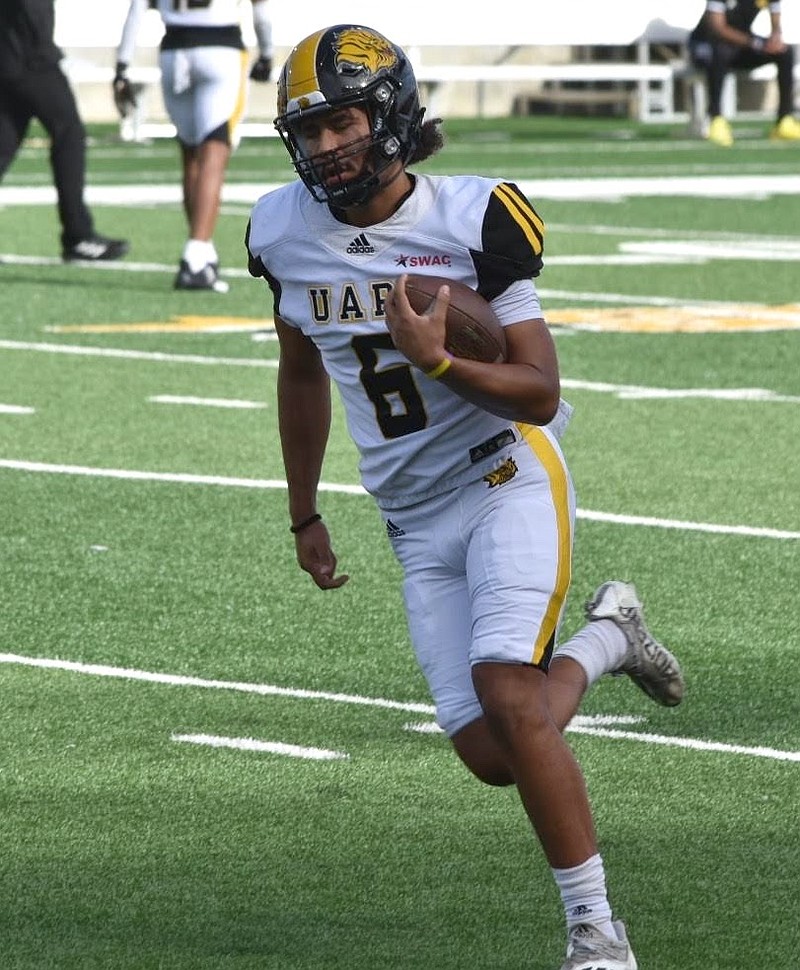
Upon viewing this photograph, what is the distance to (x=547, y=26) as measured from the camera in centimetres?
3186

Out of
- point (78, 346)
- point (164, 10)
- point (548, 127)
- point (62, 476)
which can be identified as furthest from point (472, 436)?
point (548, 127)

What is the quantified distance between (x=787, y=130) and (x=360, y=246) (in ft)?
72.0

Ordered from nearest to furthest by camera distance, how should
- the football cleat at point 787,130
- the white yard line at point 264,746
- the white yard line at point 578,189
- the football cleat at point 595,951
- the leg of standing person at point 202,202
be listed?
the football cleat at point 595,951 → the white yard line at point 264,746 → the leg of standing person at point 202,202 → the white yard line at point 578,189 → the football cleat at point 787,130

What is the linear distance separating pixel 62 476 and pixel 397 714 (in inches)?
120

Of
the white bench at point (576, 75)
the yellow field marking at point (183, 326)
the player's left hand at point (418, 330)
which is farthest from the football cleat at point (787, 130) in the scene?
the player's left hand at point (418, 330)

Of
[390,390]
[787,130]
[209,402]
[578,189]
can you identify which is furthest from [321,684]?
[787,130]

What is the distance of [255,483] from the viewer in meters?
Result: 8.21

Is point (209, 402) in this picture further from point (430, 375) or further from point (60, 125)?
point (430, 375)

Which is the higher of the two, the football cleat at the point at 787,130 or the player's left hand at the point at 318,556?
the player's left hand at the point at 318,556

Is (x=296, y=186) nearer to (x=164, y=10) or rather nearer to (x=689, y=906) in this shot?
(x=689, y=906)

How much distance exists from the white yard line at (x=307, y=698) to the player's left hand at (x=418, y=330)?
1366mm

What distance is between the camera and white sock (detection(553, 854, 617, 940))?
12.9 feet

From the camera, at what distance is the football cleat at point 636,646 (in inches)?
195

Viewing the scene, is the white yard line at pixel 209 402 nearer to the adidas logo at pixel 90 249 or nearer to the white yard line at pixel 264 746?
the adidas logo at pixel 90 249
